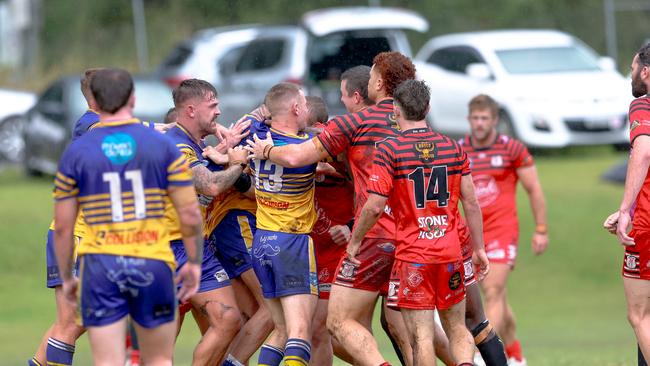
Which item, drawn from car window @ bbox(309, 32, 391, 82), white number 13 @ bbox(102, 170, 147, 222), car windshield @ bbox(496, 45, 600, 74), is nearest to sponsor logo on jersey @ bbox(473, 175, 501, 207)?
white number 13 @ bbox(102, 170, 147, 222)

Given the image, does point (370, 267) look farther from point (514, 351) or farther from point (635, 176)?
point (514, 351)

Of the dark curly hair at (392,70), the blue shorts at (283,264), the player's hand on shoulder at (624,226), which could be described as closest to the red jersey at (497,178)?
the dark curly hair at (392,70)

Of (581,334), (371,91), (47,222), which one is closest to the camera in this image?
(371,91)

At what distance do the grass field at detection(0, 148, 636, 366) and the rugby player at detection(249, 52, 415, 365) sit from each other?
410 cm

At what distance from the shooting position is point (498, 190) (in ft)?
36.2

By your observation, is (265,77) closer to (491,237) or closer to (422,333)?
(491,237)

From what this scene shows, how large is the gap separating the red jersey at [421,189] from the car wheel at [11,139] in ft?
55.1

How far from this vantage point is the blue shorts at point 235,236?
28.7 feet

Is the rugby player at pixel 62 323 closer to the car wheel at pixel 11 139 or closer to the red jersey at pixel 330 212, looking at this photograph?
the red jersey at pixel 330 212

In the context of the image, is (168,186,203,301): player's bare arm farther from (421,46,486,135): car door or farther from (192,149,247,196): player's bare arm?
(421,46,486,135): car door

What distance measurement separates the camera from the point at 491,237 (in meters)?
10.9

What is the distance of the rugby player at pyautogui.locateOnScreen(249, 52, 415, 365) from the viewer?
26.3 feet

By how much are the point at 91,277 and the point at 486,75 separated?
48.1 ft

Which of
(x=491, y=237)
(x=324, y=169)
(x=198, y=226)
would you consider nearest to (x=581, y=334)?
(x=491, y=237)
